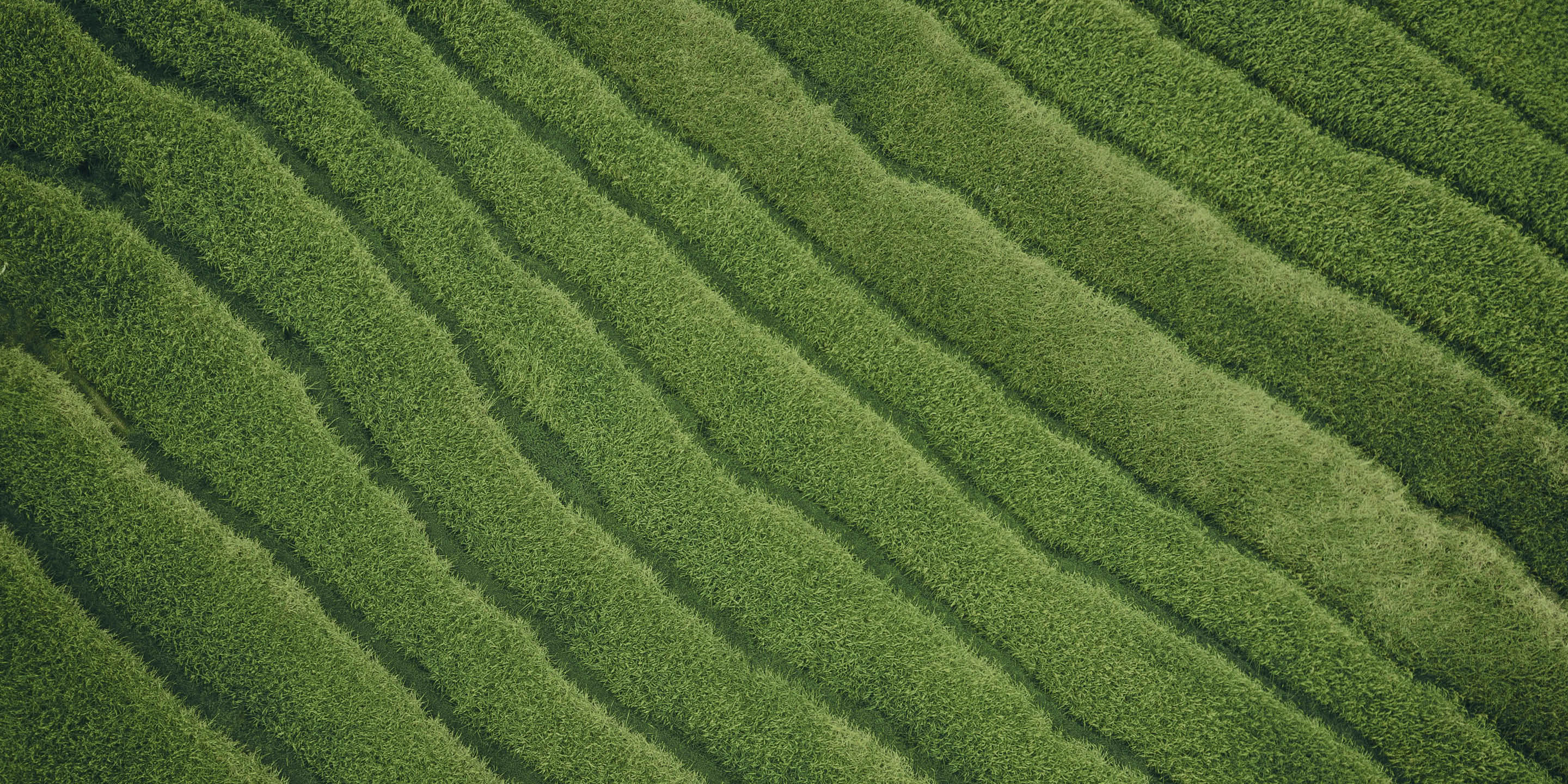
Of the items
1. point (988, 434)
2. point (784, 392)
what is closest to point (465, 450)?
point (784, 392)

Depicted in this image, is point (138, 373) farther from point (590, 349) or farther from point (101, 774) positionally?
point (590, 349)

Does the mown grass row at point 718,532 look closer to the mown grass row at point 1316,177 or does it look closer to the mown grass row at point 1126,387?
the mown grass row at point 1126,387

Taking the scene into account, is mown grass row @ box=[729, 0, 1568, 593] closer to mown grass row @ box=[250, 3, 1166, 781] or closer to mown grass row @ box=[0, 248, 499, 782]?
mown grass row @ box=[250, 3, 1166, 781]

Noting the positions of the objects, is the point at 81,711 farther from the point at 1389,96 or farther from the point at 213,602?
the point at 1389,96

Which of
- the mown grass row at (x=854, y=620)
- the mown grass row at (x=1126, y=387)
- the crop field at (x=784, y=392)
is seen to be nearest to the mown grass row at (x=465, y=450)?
the crop field at (x=784, y=392)

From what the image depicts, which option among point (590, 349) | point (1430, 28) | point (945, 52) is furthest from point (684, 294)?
point (1430, 28)

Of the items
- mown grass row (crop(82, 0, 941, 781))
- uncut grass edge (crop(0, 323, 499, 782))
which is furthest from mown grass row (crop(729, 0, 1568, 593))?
uncut grass edge (crop(0, 323, 499, 782))

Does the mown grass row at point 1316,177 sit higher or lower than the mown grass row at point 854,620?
higher
